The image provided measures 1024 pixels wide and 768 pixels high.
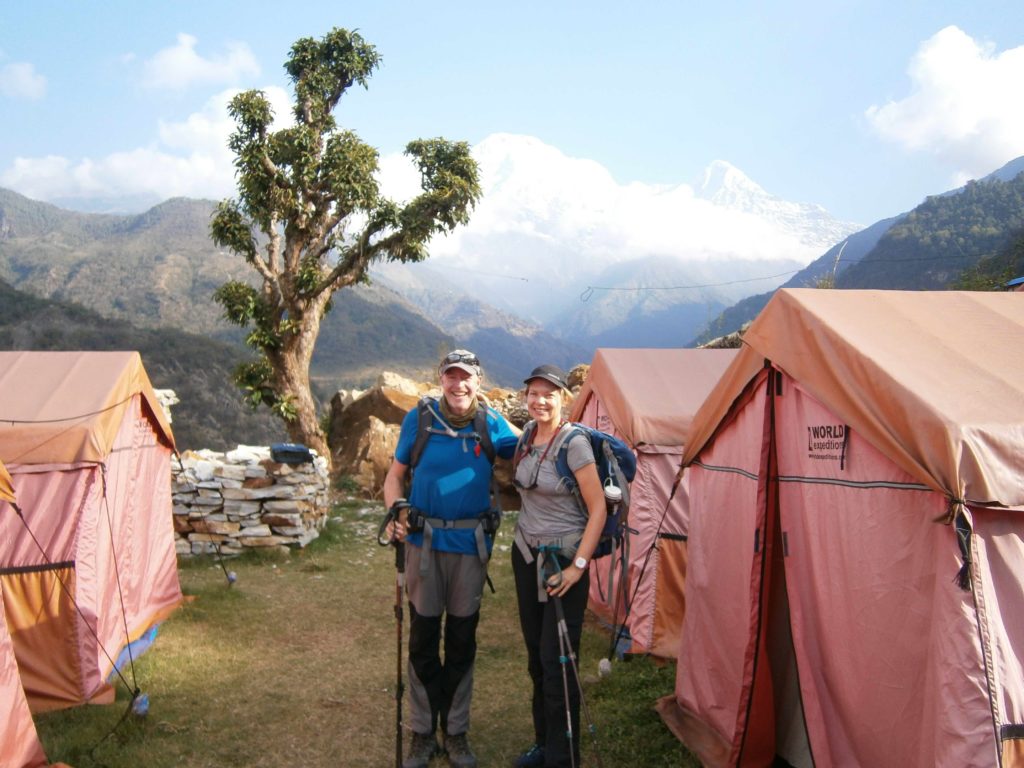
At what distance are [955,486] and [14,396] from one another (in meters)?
6.83

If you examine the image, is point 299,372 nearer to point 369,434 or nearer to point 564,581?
point 369,434

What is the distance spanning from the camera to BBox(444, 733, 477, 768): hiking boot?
4.28 metres

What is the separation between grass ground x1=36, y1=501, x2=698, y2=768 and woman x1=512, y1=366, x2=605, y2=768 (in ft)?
2.48

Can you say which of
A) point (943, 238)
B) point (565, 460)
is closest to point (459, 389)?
point (565, 460)

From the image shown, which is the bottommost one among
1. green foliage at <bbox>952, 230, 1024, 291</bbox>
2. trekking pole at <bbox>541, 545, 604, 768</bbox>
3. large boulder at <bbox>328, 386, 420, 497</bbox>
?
large boulder at <bbox>328, 386, 420, 497</bbox>

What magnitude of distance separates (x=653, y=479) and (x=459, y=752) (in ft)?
11.0

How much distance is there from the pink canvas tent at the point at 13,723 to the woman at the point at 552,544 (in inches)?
106

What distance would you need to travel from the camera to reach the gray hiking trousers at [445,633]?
4.16 m

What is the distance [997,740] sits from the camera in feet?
8.78

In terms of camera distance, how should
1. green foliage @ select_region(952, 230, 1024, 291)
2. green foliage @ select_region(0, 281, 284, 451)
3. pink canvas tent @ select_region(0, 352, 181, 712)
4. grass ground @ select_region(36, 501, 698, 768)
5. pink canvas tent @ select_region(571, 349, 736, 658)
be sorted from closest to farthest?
grass ground @ select_region(36, 501, 698, 768)
pink canvas tent @ select_region(0, 352, 181, 712)
pink canvas tent @ select_region(571, 349, 736, 658)
green foliage @ select_region(952, 230, 1024, 291)
green foliage @ select_region(0, 281, 284, 451)

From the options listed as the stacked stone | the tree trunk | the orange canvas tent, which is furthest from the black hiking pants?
the tree trunk

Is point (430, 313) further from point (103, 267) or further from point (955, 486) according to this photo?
point (955, 486)

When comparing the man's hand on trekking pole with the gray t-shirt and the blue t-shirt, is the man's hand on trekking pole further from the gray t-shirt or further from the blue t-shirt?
the gray t-shirt

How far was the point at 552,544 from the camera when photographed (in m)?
3.95
